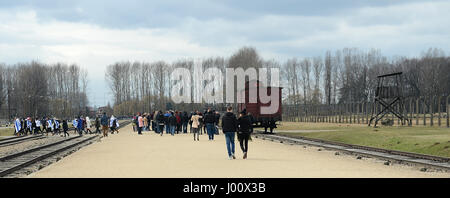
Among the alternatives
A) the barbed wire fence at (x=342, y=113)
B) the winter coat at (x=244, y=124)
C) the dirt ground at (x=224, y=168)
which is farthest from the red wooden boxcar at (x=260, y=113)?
the winter coat at (x=244, y=124)

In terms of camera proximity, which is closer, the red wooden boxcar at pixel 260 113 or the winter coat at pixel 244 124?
the winter coat at pixel 244 124

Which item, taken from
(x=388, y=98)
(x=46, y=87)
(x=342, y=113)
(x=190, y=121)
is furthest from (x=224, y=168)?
(x=46, y=87)

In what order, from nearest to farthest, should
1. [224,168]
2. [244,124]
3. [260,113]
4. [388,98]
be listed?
[224,168], [244,124], [260,113], [388,98]

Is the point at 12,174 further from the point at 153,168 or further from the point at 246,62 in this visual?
the point at 246,62

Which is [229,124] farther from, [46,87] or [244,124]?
[46,87]

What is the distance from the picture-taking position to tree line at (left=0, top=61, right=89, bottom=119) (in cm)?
11438

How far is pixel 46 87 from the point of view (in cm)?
11881

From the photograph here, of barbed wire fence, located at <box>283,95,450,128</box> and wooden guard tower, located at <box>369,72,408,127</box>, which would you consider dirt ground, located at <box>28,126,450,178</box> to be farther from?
barbed wire fence, located at <box>283,95,450,128</box>

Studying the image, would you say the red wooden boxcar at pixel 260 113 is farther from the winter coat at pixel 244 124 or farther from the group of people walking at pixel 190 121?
the winter coat at pixel 244 124

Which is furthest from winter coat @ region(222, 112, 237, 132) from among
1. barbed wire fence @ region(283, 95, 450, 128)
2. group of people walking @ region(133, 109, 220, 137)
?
barbed wire fence @ region(283, 95, 450, 128)

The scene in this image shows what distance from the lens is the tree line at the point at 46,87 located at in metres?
114

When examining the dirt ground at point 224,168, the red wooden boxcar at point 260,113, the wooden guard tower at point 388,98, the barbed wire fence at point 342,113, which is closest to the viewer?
the dirt ground at point 224,168

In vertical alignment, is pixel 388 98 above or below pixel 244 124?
above
